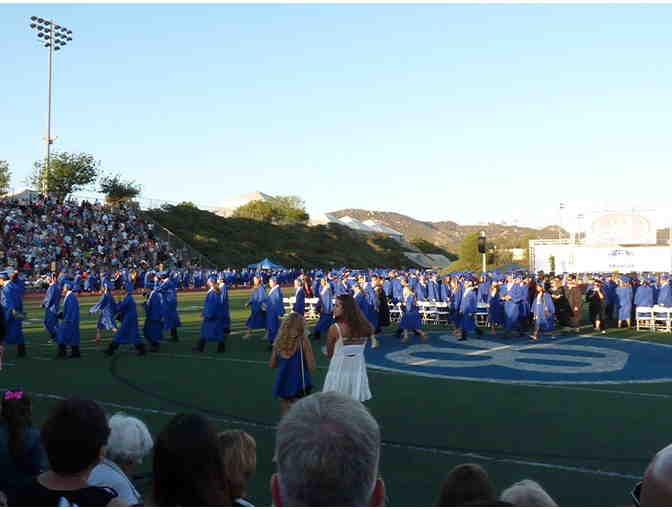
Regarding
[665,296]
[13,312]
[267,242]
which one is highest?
[267,242]

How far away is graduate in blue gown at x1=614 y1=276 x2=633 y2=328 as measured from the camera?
2286 cm

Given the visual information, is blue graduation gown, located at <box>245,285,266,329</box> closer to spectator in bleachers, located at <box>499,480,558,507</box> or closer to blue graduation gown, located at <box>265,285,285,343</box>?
blue graduation gown, located at <box>265,285,285,343</box>

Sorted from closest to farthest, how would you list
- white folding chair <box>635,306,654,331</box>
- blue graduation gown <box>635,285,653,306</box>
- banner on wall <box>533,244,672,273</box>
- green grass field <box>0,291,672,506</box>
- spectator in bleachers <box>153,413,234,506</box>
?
spectator in bleachers <box>153,413,234,506</box>, green grass field <box>0,291,672,506</box>, white folding chair <box>635,306,654,331</box>, blue graduation gown <box>635,285,653,306</box>, banner on wall <box>533,244,672,273</box>

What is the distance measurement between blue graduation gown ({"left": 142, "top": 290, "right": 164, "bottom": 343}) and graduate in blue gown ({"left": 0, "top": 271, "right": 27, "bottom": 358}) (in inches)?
110

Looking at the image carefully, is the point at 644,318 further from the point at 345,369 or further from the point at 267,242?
the point at 267,242

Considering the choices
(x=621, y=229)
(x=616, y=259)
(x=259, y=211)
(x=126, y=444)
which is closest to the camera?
(x=126, y=444)

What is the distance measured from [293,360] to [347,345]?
2.41 feet

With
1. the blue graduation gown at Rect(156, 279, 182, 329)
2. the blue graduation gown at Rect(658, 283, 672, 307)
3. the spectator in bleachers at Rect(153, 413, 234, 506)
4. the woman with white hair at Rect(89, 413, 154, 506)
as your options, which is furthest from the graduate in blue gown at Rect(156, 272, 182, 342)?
the blue graduation gown at Rect(658, 283, 672, 307)

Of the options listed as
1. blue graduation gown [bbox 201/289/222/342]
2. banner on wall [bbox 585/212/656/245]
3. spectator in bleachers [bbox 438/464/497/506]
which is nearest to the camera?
spectator in bleachers [bbox 438/464/497/506]

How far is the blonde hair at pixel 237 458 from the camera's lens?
149 inches

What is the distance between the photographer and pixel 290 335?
7.82 m

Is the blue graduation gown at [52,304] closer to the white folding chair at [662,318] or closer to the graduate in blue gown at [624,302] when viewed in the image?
the white folding chair at [662,318]

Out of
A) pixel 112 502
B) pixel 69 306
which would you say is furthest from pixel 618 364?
pixel 112 502

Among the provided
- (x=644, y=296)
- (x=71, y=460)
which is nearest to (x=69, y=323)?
(x=71, y=460)
